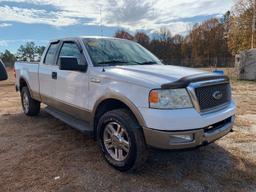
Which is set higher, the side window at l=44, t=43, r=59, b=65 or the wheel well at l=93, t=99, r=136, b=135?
the side window at l=44, t=43, r=59, b=65

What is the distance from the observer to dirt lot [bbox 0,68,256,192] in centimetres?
337

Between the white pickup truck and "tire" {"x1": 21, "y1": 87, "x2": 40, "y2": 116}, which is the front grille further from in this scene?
"tire" {"x1": 21, "y1": 87, "x2": 40, "y2": 116}

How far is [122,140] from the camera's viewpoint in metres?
3.65

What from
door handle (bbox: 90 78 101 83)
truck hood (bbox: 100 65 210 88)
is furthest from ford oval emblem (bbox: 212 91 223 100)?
door handle (bbox: 90 78 101 83)

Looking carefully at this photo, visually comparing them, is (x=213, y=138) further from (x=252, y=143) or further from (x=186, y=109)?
(x=252, y=143)

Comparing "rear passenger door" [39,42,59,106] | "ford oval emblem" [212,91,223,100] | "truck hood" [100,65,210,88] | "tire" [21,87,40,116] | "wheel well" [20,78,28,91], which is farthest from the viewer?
"wheel well" [20,78,28,91]

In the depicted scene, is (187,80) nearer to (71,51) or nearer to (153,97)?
(153,97)

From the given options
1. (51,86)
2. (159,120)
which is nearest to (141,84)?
(159,120)

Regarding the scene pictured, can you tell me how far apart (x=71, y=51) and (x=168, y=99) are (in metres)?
2.39

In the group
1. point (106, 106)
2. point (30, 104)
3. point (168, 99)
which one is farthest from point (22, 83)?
point (168, 99)

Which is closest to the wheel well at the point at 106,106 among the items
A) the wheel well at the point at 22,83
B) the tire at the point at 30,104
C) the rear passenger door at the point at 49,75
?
the rear passenger door at the point at 49,75

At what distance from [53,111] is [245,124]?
403 cm

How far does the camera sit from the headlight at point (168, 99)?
10.5 ft

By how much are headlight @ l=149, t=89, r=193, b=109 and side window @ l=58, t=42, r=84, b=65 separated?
5.25ft
